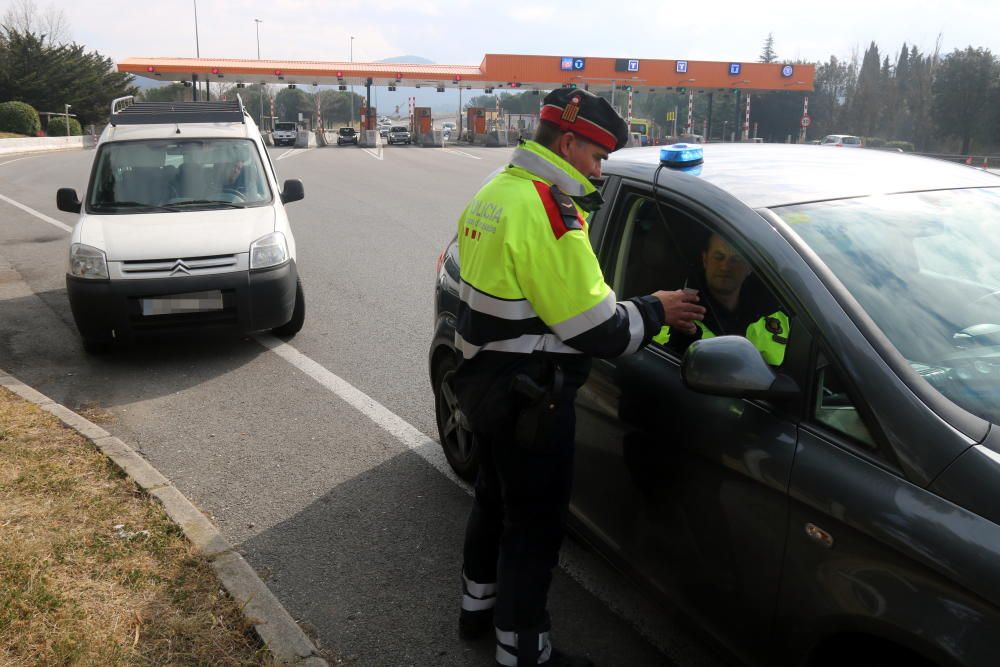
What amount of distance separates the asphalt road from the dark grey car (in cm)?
41

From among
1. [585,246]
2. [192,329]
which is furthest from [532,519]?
[192,329]

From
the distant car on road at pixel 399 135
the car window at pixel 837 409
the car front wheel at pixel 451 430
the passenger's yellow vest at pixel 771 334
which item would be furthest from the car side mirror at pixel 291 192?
the distant car on road at pixel 399 135

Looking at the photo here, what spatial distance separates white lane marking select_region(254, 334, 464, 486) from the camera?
15.8 ft

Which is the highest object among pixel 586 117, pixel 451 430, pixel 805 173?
pixel 586 117

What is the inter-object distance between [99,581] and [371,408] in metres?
2.38

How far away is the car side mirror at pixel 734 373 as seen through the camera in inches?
91.0

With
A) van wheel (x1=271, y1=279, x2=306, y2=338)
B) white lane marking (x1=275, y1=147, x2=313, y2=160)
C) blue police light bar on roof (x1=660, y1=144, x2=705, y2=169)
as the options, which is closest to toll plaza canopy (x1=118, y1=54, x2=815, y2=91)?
white lane marking (x1=275, y1=147, x2=313, y2=160)

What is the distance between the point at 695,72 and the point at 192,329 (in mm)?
56927

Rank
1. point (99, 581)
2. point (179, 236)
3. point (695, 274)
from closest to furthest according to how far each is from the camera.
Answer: point (695, 274) → point (99, 581) → point (179, 236)

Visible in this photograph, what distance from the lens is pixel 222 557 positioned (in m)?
3.63

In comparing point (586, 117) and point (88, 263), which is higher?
point (586, 117)

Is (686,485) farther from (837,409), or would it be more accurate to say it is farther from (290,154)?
(290,154)

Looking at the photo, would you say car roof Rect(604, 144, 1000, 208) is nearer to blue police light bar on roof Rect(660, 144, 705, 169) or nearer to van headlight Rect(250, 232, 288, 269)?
blue police light bar on roof Rect(660, 144, 705, 169)

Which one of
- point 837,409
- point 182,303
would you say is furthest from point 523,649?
point 182,303
